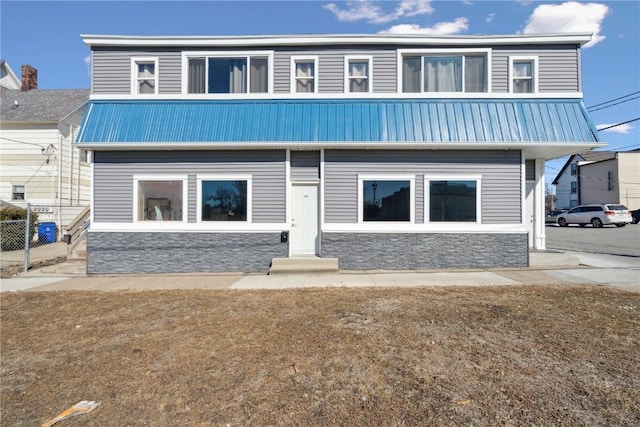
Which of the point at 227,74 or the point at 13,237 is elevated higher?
the point at 227,74

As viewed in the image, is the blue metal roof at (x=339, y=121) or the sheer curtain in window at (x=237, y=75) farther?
the sheer curtain in window at (x=237, y=75)

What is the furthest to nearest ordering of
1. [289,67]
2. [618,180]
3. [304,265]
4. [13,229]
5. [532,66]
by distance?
[618,180], [13,229], [289,67], [532,66], [304,265]

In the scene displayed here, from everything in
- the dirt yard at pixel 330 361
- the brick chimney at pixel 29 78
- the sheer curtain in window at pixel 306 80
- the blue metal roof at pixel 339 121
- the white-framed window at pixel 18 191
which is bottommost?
the dirt yard at pixel 330 361

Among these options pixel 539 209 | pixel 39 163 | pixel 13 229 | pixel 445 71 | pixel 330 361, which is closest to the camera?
pixel 330 361

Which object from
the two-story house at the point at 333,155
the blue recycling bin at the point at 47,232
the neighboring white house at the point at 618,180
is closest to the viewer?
the two-story house at the point at 333,155

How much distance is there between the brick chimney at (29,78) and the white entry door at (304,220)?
21.4 metres

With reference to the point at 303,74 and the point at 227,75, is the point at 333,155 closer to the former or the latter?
the point at 303,74

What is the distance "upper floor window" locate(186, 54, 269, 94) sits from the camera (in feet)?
33.2

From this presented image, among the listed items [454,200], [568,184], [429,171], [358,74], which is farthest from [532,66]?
Result: [568,184]

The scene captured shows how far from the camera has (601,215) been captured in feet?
78.3

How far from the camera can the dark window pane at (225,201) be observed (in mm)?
9789

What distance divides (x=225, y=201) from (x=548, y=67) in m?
10.1

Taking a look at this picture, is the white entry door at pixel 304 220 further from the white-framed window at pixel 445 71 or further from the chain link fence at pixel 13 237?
the chain link fence at pixel 13 237

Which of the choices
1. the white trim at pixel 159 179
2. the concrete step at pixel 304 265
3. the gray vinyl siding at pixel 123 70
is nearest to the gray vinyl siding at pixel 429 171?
the concrete step at pixel 304 265
